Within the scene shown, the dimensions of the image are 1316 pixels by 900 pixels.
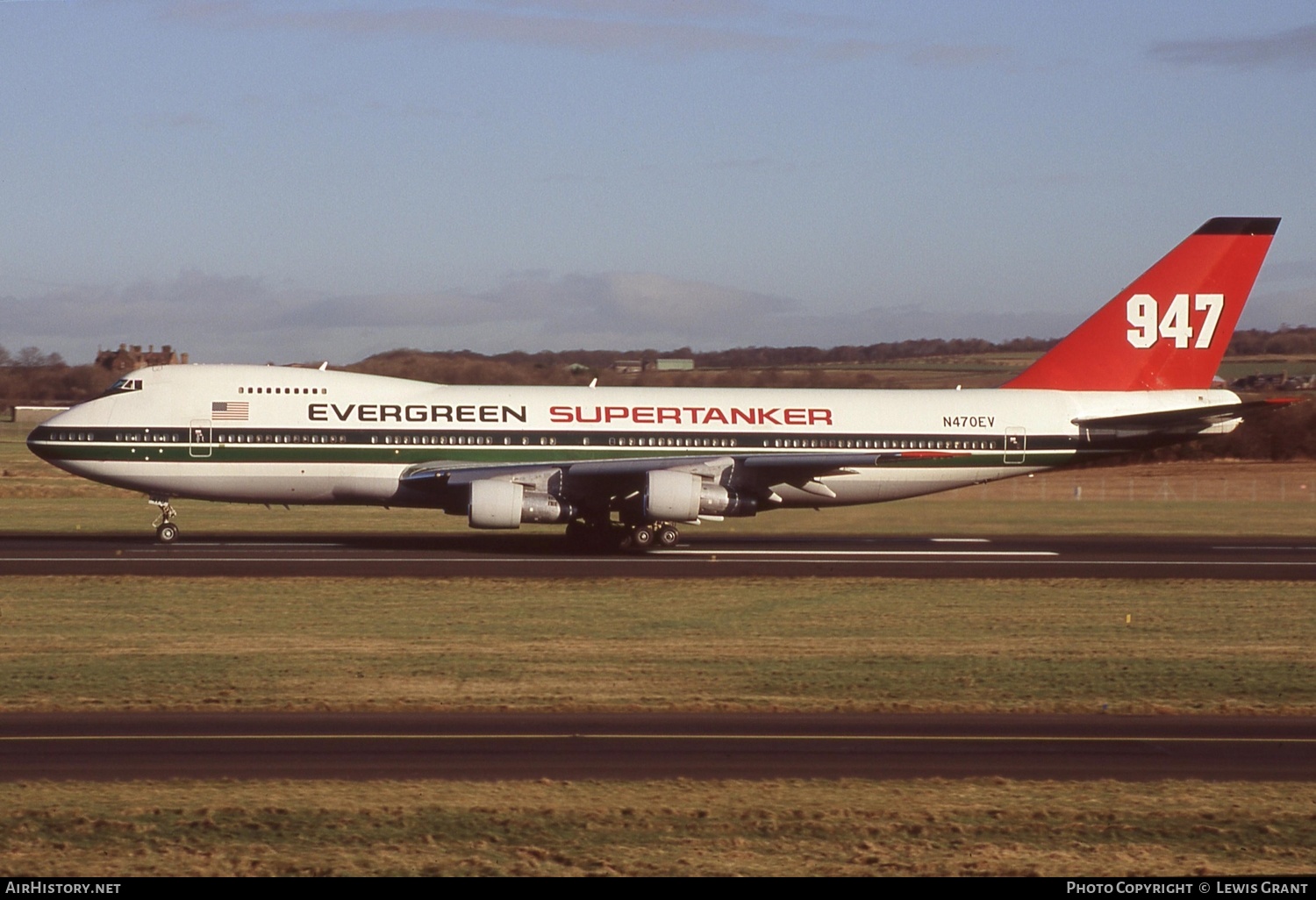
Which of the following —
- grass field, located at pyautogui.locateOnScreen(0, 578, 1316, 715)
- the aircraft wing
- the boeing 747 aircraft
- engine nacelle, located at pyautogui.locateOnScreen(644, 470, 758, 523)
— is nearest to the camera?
grass field, located at pyautogui.locateOnScreen(0, 578, 1316, 715)

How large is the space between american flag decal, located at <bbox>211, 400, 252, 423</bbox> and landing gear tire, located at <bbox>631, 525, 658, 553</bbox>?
1057cm

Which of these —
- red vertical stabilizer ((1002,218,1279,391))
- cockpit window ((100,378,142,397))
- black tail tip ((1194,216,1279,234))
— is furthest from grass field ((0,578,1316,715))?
black tail tip ((1194,216,1279,234))

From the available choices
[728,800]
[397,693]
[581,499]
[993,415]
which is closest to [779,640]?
[397,693]

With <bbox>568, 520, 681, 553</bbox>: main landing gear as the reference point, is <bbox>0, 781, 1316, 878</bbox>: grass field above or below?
below

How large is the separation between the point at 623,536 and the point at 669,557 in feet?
10.0

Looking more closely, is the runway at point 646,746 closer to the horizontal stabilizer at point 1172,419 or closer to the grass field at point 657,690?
the grass field at point 657,690

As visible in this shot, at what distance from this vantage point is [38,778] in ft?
43.1

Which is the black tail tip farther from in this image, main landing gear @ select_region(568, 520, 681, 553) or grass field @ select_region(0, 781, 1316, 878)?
grass field @ select_region(0, 781, 1316, 878)

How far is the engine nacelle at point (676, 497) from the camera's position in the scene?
35875 mm

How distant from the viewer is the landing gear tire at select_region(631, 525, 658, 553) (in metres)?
37.4

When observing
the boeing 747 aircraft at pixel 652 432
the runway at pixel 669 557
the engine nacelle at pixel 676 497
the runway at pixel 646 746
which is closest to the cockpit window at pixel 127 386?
the boeing 747 aircraft at pixel 652 432

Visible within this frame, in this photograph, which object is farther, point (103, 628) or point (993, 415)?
point (993, 415)

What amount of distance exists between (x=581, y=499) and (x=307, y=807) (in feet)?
83.0
